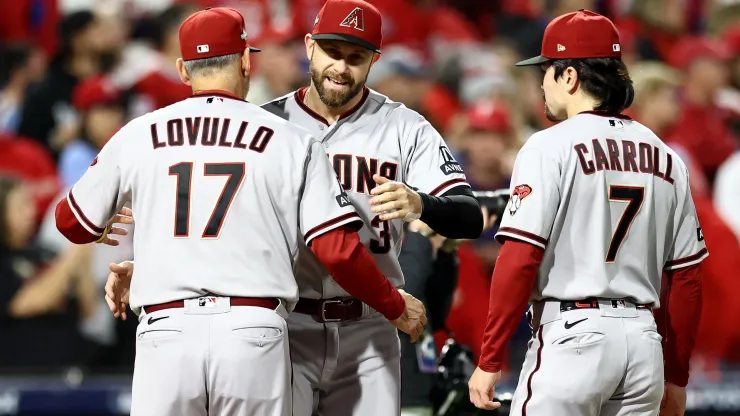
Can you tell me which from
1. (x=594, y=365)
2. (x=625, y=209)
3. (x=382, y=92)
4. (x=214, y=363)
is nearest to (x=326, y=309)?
(x=214, y=363)

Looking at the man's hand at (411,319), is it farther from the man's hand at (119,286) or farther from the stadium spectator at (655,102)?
the stadium spectator at (655,102)

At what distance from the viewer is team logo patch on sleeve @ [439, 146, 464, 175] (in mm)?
3588

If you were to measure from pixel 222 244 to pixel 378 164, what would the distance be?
27.6 inches

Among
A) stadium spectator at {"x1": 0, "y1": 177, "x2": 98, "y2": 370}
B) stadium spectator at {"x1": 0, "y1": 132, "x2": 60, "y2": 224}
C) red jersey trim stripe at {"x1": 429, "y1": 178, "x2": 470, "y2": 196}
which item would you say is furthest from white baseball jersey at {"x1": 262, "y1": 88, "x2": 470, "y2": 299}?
stadium spectator at {"x1": 0, "y1": 132, "x2": 60, "y2": 224}

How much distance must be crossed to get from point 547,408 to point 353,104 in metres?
1.23

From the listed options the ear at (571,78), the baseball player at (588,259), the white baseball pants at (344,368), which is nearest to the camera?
the baseball player at (588,259)

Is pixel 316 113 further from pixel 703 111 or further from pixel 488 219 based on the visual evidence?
pixel 703 111

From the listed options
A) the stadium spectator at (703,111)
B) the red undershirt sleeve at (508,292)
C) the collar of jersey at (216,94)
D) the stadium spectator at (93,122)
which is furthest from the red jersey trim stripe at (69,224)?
the stadium spectator at (703,111)

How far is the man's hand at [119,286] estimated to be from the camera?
3.52 meters

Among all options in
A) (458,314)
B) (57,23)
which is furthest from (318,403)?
(57,23)

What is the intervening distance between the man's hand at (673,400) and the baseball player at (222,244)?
102 centimetres

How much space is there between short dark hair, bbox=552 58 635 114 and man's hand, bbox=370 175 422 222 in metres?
0.63

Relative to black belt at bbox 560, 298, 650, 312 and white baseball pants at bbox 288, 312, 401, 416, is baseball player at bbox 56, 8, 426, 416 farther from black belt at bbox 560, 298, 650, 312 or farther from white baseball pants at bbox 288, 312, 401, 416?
black belt at bbox 560, 298, 650, 312

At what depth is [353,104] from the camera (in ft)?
12.3
